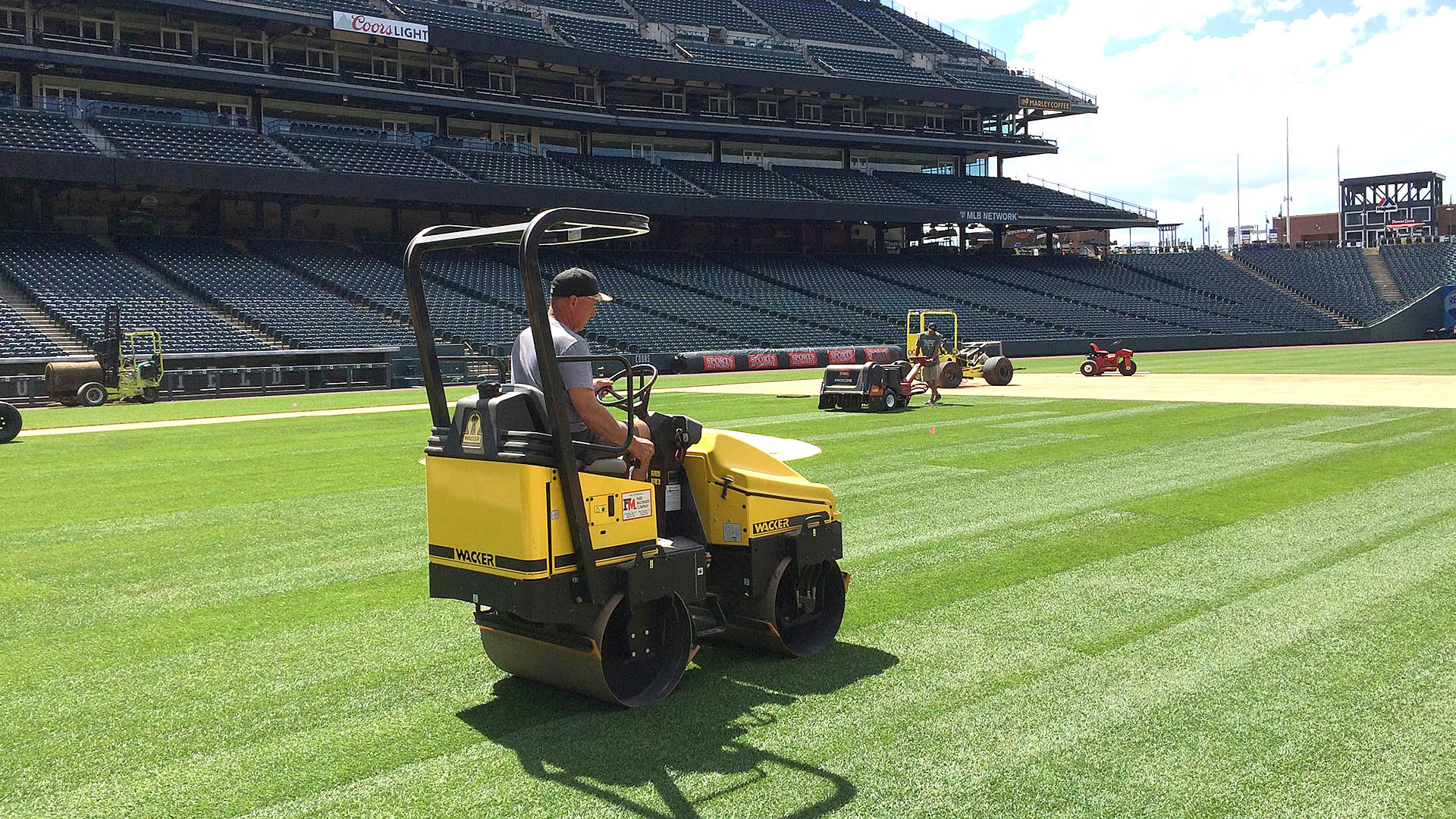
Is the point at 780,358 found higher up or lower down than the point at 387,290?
lower down

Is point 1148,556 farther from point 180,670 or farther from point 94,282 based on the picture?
point 94,282

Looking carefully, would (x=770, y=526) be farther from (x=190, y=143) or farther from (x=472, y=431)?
(x=190, y=143)

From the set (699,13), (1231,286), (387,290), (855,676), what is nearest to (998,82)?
(699,13)

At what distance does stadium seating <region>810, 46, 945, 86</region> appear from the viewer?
212 feet

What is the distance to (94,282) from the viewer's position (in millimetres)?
38562

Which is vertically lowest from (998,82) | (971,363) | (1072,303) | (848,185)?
(971,363)

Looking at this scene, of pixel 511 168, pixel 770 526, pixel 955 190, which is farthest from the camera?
pixel 955 190

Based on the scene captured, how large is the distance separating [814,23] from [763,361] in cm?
3598

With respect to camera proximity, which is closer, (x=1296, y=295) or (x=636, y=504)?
(x=636, y=504)

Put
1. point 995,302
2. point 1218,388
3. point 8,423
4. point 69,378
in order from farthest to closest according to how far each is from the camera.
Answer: point 995,302 → point 69,378 → point 1218,388 → point 8,423

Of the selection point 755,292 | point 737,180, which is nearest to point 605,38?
point 737,180

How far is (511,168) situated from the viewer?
172ft

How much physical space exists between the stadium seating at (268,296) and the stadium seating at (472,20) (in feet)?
48.2

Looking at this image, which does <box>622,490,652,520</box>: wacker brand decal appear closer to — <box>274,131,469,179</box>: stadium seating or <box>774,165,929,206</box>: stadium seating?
<box>274,131,469,179</box>: stadium seating
